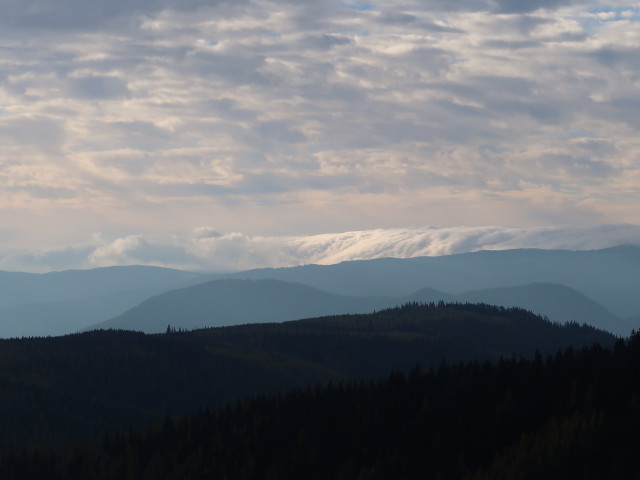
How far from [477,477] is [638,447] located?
3376cm

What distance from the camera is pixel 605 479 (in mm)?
179125

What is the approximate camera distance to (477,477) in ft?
656

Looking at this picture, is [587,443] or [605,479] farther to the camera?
[587,443]

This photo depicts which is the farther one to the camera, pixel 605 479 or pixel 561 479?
pixel 561 479

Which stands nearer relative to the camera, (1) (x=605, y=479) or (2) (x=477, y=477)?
(1) (x=605, y=479)

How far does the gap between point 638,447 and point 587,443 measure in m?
13.3

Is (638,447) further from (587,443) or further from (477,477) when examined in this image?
(477,477)

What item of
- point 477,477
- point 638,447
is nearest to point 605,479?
point 638,447

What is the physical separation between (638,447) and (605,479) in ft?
40.3

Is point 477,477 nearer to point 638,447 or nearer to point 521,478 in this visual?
point 521,478

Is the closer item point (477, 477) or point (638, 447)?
point (638, 447)

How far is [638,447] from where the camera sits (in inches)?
7343

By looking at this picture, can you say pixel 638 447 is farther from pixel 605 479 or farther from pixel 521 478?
pixel 521 478

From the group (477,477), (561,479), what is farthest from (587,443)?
(477,477)
